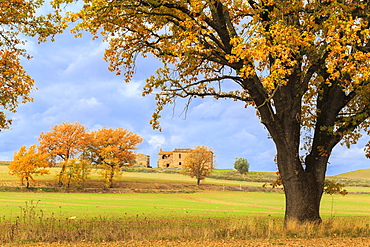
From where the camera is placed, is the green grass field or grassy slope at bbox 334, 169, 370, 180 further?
grassy slope at bbox 334, 169, 370, 180

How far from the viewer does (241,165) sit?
119938 mm

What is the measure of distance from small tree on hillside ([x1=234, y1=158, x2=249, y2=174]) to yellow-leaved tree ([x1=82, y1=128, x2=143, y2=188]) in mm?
57246

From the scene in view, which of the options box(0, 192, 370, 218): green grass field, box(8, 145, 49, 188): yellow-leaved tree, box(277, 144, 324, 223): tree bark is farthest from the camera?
box(8, 145, 49, 188): yellow-leaved tree

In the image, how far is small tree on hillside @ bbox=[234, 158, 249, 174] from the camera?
11988 cm

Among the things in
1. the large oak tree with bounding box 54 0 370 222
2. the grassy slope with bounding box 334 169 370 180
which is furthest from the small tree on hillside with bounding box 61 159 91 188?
the grassy slope with bounding box 334 169 370 180

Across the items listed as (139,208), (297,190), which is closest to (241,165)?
(139,208)

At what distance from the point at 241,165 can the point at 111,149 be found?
6522 centimetres

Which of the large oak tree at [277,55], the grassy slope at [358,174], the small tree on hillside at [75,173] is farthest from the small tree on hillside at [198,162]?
the grassy slope at [358,174]

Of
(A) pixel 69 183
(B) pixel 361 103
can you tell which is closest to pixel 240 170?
(A) pixel 69 183

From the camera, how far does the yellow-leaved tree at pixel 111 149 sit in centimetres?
6366

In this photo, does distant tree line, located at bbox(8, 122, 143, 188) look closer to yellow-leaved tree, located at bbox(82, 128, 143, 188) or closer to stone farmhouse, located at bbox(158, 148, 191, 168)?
yellow-leaved tree, located at bbox(82, 128, 143, 188)

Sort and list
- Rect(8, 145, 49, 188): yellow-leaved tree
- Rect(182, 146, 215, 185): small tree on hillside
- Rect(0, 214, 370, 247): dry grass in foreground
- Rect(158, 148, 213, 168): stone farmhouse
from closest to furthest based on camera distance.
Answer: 1. Rect(0, 214, 370, 247): dry grass in foreground
2. Rect(8, 145, 49, 188): yellow-leaved tree
3. Rect(182, 146, 215, 185): small tree on hillside
4. Rect(158, 148, 213, 168): stone farmhouse

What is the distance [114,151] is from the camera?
67.0 meters

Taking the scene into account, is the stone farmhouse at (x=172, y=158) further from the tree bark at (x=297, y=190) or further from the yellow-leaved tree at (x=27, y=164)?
the tree bark at (x=297, y=190)
